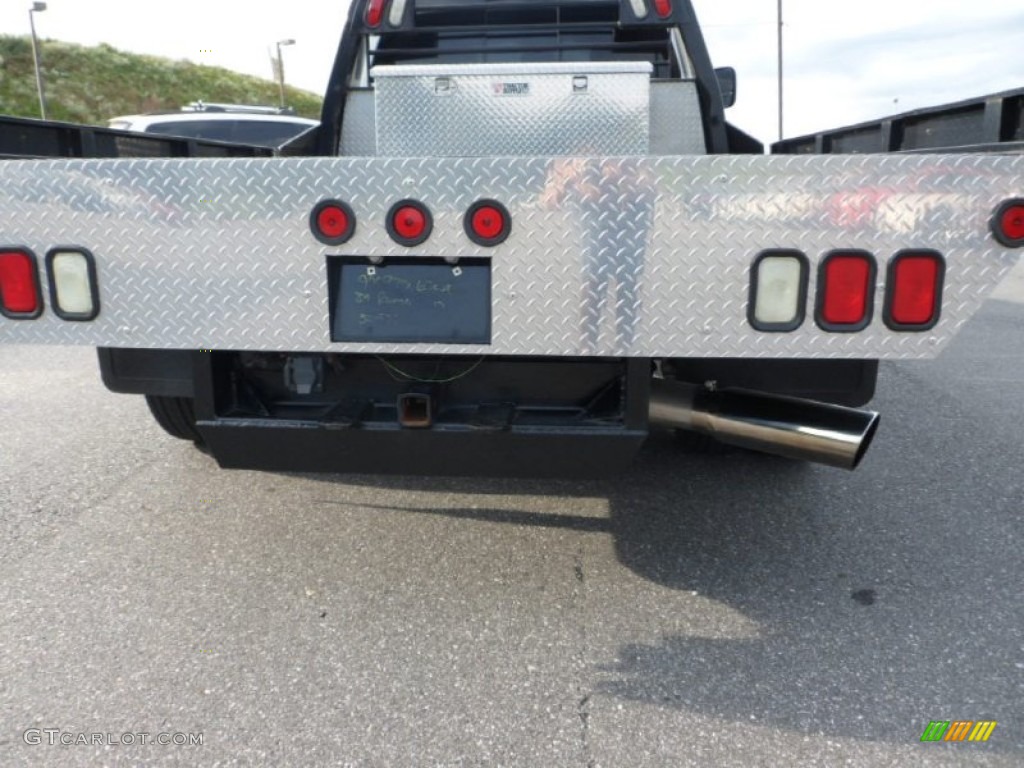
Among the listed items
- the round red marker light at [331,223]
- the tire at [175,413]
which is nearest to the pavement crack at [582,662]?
the round red marker light at [331,223]

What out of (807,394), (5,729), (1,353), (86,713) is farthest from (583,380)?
(1,353)

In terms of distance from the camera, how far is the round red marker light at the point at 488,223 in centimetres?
212

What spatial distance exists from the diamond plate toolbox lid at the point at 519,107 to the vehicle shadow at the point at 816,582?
4.76 feet

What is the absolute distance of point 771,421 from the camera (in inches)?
101

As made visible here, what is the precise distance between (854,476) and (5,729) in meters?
3.34

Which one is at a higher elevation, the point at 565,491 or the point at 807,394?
the point at 807,394

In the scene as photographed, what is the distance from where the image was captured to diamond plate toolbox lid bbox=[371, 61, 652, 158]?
315 cm

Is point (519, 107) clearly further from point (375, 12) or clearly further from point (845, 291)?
point (845, 291)

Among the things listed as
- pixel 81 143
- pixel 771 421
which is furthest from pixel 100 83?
pixel 771 421

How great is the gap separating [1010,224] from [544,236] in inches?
44.9

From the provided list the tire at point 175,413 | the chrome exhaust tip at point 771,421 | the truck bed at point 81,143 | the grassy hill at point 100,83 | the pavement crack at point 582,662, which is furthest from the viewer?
the grassy hill at point 100,83

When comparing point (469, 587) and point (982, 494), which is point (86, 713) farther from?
point (982, 494)

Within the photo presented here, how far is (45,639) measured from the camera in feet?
8.04

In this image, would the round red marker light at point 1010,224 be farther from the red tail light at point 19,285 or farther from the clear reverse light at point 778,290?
the red tail light at point 19,285
